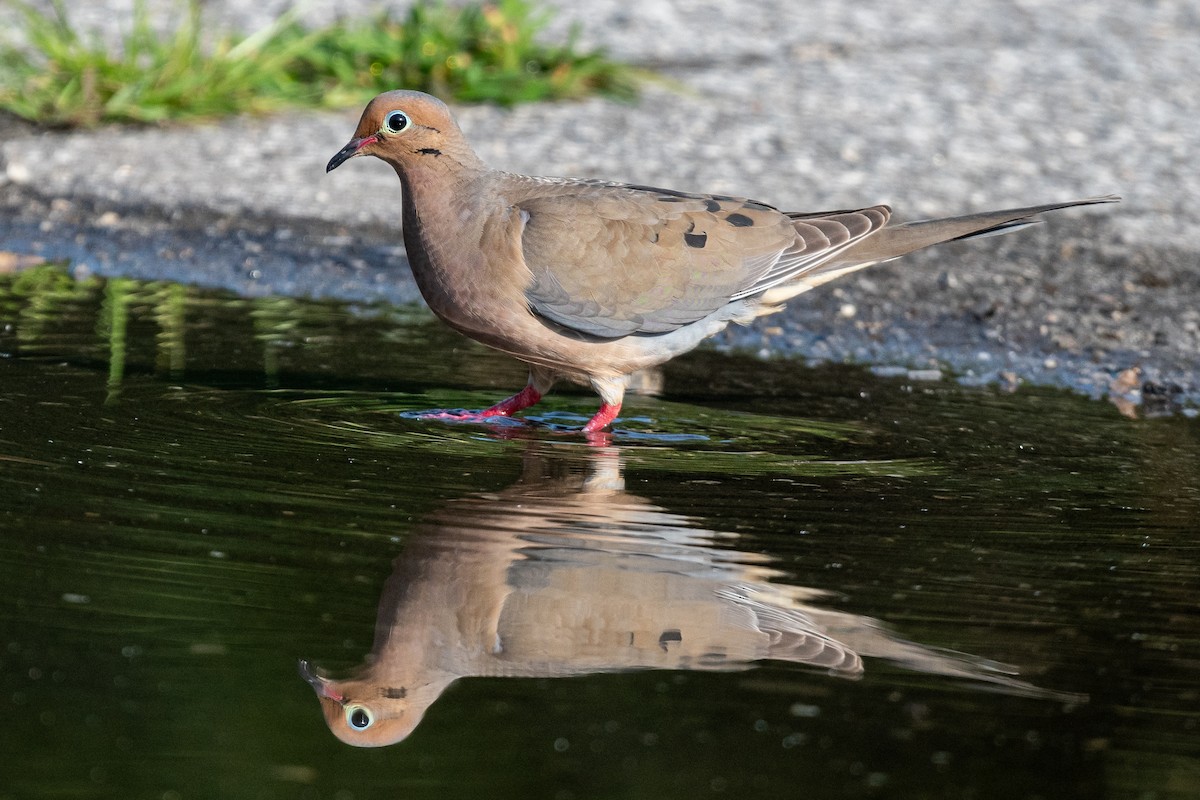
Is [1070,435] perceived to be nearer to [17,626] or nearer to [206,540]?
[206,540]

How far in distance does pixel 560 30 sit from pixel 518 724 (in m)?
9.18

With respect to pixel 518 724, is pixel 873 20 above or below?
above

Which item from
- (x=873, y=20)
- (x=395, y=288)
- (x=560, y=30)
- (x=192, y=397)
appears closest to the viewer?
(x=192, y=397)

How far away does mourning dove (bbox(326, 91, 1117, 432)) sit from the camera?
5.45 meters

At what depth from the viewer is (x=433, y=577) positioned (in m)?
3.78

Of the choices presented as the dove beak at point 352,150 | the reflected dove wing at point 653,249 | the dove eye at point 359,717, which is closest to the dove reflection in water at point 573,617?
the dove eye at point 359,717

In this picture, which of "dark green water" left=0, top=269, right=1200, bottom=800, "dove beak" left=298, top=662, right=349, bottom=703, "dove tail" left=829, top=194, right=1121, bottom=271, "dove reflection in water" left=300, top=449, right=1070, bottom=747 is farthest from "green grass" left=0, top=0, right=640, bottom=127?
"dove beak" left=298, top=662, right=349, bottom=703

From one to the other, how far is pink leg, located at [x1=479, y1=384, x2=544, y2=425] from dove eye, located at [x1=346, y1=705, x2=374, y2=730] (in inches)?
99.5


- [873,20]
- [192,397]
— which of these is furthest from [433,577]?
[873,20]

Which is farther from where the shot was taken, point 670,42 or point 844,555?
point 670,42

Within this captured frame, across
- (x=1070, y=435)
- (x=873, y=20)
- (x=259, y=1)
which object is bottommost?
(x=1070, y=435)

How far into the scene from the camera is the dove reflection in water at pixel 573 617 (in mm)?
3277

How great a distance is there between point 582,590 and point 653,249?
227 cm

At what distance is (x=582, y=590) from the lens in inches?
147
